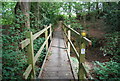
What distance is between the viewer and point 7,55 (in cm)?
268

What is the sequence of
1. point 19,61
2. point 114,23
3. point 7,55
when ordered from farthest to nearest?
1. point 114,23
2. point 19,61
3. point 7,55

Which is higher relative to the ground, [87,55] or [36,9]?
[36,9]

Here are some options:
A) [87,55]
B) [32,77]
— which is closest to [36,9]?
[87,55]

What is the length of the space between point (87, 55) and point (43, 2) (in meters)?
5.37

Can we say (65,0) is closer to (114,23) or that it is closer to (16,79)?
(114,23)

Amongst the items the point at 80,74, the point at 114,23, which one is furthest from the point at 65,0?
the point at 80,74

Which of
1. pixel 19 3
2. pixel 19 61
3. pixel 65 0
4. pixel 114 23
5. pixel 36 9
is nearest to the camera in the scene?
pixel 19 61

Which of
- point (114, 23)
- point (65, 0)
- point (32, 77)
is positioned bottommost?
point (32, 77)

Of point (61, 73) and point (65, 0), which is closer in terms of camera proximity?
point (61, 73)

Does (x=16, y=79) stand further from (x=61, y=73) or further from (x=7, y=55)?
(x=61, y=73)

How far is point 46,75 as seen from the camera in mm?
2711

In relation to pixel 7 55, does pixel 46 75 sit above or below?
below

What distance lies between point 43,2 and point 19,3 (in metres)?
4.08

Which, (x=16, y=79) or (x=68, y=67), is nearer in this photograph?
(x=16, y=79)
